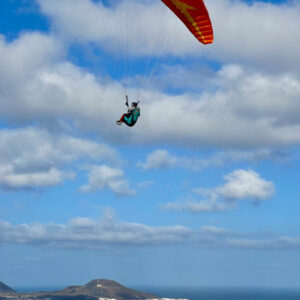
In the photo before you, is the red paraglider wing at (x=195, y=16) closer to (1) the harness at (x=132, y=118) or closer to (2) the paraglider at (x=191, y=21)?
(2) the paraglider at (x=191, y=21)

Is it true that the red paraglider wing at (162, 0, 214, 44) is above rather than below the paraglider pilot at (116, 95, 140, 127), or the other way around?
above

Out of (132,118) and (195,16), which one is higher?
(195,16)

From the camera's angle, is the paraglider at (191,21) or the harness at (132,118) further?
the harness at (132,118)

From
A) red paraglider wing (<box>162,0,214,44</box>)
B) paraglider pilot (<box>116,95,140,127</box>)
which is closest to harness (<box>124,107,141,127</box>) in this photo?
paraglider pilot (<box>116,95,140,127</box>)

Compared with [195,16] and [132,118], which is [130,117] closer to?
[132,118]

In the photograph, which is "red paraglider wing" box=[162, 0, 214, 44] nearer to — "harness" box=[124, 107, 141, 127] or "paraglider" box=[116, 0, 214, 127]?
"paraglider" box=[116, 0, 214, 127]

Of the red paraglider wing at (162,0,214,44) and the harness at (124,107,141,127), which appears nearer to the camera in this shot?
the red paraglider wing at (162,0,214,44)

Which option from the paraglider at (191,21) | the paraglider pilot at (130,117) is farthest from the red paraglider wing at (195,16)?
the paraglider pilot at (130,117)

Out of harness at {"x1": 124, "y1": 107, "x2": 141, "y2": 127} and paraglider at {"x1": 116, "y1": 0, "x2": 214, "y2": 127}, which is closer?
paraglider at {"x1": 116, "y1": 0, "x2": 214, "y2": 127}

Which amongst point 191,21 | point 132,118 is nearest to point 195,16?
point 191,21

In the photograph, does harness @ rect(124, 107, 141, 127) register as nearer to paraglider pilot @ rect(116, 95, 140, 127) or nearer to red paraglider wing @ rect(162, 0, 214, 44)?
paraglider pilot @ rect(116, 95, 140, 127)
